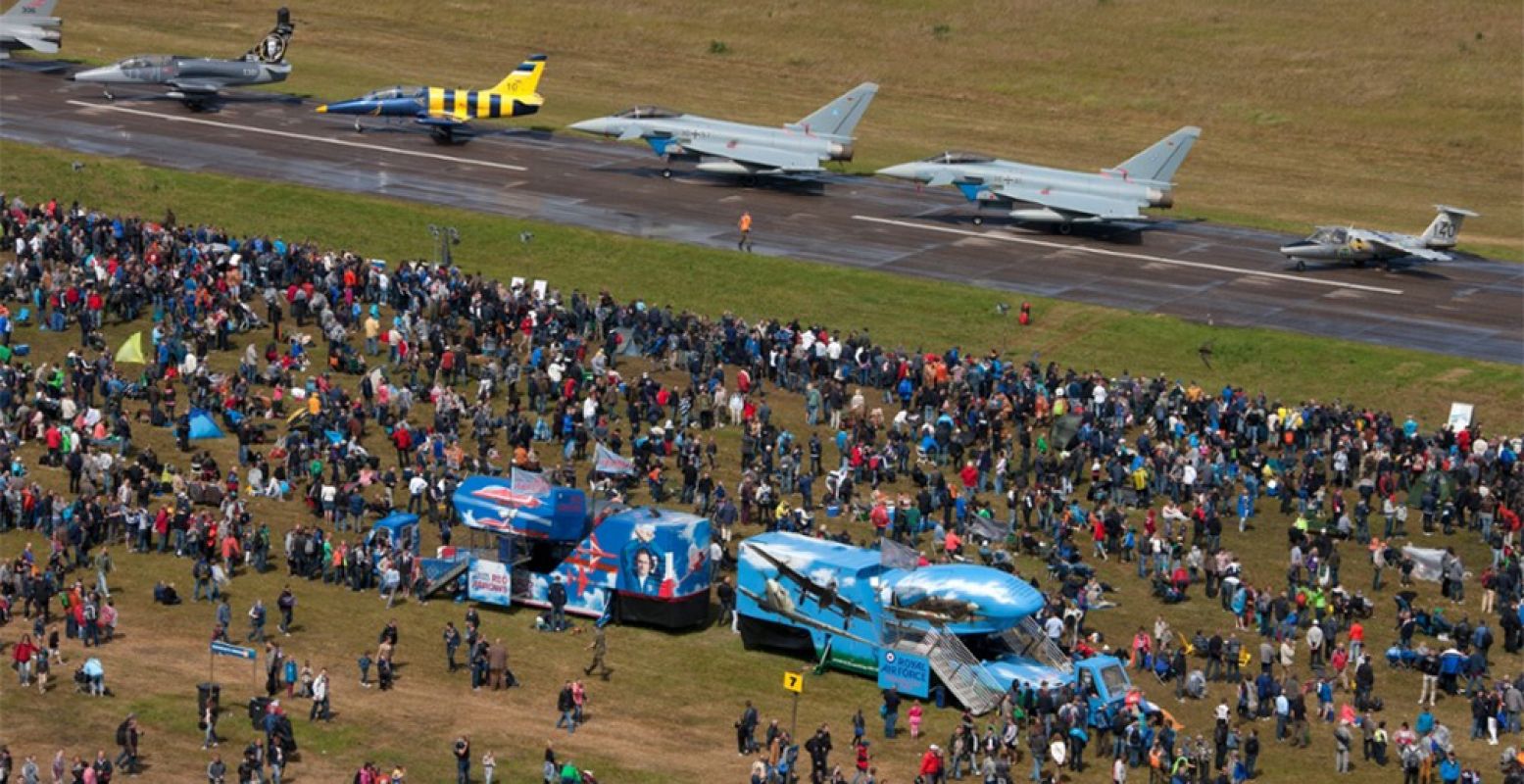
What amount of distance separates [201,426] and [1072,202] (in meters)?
39.0

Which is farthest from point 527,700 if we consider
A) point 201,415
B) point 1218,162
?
point 1218,162

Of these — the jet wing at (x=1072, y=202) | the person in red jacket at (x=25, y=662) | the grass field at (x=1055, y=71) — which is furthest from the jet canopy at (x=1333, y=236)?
the person in red jacket at (x=25, y=662)

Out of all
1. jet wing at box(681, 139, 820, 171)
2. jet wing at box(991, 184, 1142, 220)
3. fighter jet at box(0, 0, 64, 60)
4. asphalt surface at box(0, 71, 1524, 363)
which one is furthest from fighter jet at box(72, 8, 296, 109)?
jet wing at box(991, 184, 1142, 220)

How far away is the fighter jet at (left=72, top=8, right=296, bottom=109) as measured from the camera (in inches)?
4122

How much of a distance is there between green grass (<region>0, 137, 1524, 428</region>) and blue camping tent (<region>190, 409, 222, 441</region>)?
21290 mm

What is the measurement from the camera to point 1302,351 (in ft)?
252

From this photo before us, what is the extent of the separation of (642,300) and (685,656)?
3092cm

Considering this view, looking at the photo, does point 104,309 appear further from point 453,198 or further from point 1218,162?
point 1218,162

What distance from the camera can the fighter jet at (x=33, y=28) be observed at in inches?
4365

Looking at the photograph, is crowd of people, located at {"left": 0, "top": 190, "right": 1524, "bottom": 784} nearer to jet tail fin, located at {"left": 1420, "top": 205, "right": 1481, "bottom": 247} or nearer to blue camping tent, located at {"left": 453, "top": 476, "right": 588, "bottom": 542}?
blue camping tent, located at {"left": 453, "top": 476, "right": 588, "bottom": 542}

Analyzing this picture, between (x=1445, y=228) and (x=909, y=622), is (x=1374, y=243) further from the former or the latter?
(x=909, y=622)

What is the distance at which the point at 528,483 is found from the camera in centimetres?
5319

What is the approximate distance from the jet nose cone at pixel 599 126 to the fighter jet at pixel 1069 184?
1373 centimetres

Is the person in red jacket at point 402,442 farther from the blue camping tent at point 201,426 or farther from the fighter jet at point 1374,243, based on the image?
the fighter jet at point 1374,243
